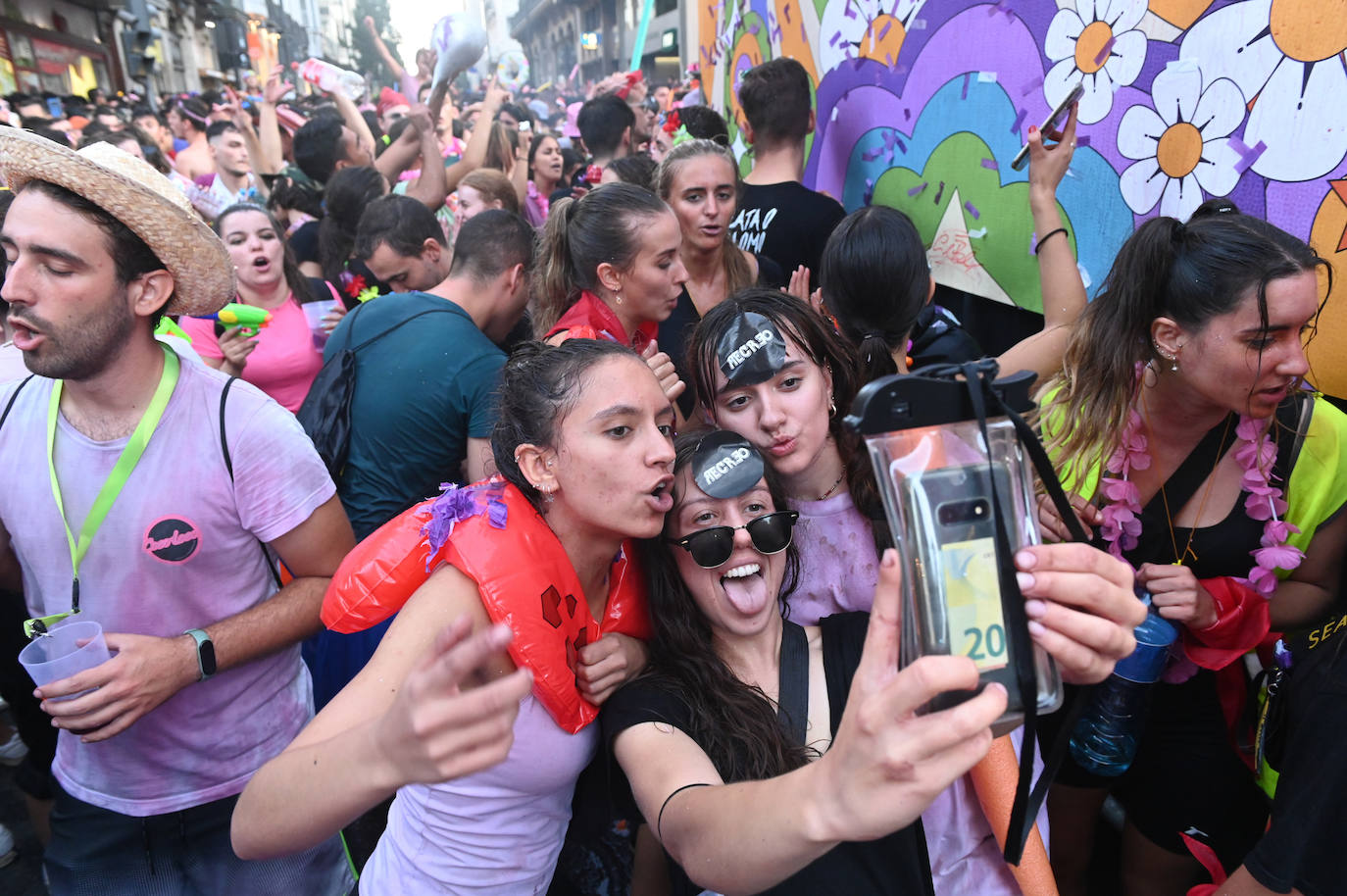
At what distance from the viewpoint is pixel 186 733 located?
6.36 ft

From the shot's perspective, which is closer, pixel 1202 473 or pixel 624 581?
pixel 624 581

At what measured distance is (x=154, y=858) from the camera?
6.33 feet

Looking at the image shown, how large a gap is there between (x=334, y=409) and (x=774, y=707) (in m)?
1.92

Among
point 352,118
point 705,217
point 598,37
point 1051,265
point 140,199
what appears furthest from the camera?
point 598,37

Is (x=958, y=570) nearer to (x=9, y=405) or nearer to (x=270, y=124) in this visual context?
(x=9, y=405)

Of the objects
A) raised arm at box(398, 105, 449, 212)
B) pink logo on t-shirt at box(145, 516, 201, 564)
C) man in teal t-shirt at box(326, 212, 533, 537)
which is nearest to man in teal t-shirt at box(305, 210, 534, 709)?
man in teal t-shirt at box(326, 212, 533, 537)

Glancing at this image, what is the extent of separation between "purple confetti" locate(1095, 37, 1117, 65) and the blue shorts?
3547 millimetres

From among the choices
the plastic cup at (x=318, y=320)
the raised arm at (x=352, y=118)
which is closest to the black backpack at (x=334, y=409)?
the plastic cup at (x=318, y=320)

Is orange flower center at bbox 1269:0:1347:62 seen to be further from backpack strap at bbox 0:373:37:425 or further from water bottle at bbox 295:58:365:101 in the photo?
water bottle at bbox 295:58:365:101

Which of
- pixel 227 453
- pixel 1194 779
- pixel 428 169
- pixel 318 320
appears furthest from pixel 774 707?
pixel 428 169

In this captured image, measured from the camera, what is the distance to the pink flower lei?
191cm

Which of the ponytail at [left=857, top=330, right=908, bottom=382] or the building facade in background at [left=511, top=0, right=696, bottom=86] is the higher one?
the building facade in background at [left=511, top=0, right=696, bottom=86]

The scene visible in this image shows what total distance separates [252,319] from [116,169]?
5.08 feet

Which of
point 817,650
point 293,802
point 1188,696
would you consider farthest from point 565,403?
point 1188,696
